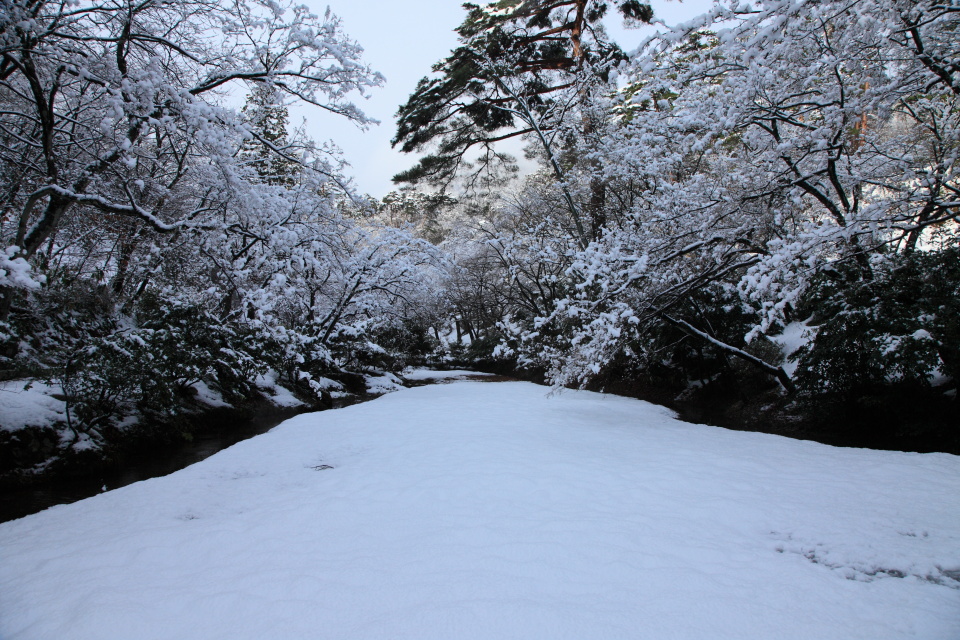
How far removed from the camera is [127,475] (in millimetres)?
5465

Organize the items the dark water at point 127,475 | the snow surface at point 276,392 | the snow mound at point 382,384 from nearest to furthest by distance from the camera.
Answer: the dark water at point 127,475, the snow surface at point 276,392, the snow mound at point 382,384

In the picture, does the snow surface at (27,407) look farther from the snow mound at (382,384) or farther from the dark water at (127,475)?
the snow mound at (382,384)

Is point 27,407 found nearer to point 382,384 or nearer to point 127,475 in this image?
point 127,475

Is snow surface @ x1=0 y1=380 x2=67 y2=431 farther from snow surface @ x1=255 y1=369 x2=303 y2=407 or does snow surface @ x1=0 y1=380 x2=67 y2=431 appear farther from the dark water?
snow surface @ x1=255 y1=369 x2=303 y2=407

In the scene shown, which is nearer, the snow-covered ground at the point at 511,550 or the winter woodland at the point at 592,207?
the snow-covered ground at the point at 511,550

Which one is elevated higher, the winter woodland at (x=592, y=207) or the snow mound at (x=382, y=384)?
the winter woodland at (x=592, y=207)

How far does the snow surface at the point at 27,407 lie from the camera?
520 centimetres

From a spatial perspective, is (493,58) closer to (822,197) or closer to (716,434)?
(822,197)

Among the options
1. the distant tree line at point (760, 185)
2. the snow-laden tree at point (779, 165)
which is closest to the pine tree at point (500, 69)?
the distant tree line at point (760, 185)

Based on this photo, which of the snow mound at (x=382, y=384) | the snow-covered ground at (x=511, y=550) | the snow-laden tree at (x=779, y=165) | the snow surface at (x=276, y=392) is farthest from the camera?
the snow mound at (x=382, y=384)

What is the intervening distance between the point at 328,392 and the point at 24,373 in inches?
281

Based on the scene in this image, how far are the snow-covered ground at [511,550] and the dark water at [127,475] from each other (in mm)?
1004

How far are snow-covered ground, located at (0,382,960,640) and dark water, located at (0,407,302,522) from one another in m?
1.00

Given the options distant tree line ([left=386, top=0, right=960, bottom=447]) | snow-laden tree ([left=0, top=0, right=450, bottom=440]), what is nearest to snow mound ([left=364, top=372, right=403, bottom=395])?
snow-laden tree ([left=0, top=0, right=450, bottom=440])
